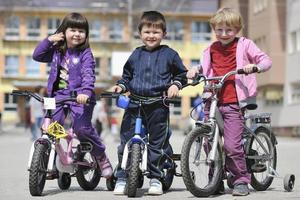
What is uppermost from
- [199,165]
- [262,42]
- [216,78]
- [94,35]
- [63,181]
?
[94,35]

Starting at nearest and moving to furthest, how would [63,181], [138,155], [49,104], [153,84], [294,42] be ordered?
[138,155]
[49,104]
[153,84]
[63,181]
[294,42]

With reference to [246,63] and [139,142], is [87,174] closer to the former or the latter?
[139,142]

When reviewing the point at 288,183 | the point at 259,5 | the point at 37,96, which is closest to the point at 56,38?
the point at 37,96

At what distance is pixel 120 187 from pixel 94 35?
76.9 meters

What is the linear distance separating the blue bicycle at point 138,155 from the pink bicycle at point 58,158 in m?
0.56

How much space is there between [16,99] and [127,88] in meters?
76.4

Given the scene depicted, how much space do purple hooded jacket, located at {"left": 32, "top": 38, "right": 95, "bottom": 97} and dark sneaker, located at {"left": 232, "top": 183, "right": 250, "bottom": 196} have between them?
1681mm

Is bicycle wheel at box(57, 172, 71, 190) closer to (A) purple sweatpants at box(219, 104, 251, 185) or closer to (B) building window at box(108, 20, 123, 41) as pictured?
(A) purple sweatpants at box(219, 104, 251, 185)

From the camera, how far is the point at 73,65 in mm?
8156

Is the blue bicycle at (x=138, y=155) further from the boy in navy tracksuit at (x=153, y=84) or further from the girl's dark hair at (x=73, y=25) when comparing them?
the girl's dark hair at (x=73, y=25)

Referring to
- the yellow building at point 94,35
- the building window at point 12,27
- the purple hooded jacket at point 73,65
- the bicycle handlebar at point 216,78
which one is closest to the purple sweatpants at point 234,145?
the bicycle handlebar at point 216,78

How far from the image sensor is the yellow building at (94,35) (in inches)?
3193

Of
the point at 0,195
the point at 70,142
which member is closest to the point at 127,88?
the point at 70,142

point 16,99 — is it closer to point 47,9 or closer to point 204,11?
point 47,9
